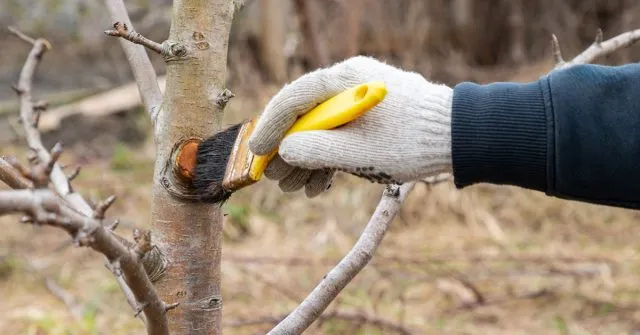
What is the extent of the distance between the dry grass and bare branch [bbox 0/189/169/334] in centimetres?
147

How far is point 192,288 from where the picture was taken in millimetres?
1375

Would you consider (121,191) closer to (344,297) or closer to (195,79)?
(344,297)

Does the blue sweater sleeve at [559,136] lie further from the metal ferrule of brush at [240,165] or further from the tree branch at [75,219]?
the tree branch at [75,219]

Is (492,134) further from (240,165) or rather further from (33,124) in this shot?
(33,124)

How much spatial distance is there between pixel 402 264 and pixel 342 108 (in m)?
1.98

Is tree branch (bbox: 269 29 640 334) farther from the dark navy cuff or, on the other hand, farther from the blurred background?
the blurred background

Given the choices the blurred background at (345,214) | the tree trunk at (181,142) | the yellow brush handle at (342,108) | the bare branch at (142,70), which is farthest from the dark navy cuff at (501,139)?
the blurred background at (345,214)

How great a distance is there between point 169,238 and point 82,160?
3.76 m

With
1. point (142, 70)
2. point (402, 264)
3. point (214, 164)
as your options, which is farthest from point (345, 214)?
point (214, 164)

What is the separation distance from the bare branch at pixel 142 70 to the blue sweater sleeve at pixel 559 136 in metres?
0.55

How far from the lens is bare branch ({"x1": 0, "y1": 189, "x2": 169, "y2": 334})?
2.59 ft

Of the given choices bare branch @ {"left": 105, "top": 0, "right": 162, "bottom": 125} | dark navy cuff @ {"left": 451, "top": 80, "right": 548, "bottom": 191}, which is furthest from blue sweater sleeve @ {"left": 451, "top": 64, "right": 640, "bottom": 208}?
bare branch @ {"left": 105, "top": 0, "right": 162, "bottom": 125}

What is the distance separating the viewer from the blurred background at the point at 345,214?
9.86ft

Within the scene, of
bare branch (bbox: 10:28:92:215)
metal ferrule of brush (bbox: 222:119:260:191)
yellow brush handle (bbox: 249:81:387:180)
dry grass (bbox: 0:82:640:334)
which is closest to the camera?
yellow brush handle (bbox: 249:81:387:180)
